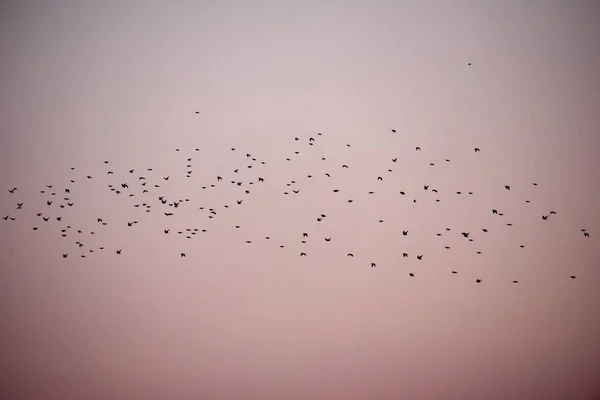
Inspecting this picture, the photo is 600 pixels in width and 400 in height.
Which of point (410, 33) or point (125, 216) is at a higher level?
point (410, 33)

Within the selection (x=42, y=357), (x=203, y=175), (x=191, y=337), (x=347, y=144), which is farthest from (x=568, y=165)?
(x=42, y=357)

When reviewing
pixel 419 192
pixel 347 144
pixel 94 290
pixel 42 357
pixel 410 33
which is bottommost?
pixel 42 357

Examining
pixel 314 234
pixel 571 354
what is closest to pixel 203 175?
pixel 314 234

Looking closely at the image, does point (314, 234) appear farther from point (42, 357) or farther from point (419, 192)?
point (42, 357)

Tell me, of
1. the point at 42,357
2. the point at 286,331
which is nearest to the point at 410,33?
the point at 286,331

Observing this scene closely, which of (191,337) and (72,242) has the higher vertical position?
(72,242)

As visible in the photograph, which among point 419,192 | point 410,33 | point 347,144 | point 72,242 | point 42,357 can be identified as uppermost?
point 410,33

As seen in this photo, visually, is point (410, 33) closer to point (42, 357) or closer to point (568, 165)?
point (568, 165)

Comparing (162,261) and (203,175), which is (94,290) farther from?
(203,175)
